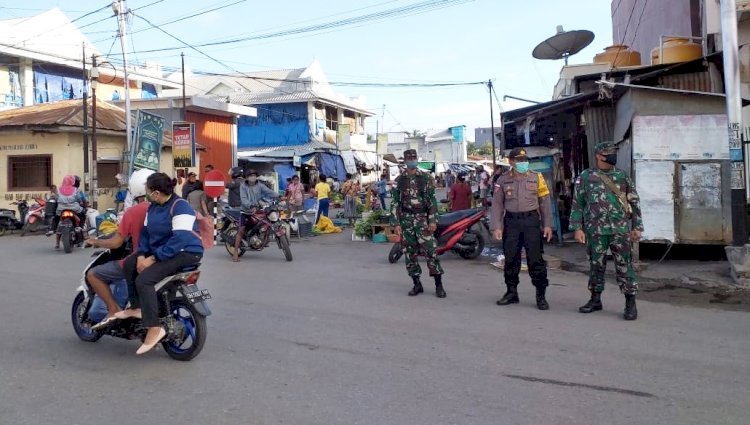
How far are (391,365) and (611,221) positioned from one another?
9.50 feet

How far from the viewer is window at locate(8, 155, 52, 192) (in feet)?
69.4

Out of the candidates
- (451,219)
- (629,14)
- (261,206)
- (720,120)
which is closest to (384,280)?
(451,219)

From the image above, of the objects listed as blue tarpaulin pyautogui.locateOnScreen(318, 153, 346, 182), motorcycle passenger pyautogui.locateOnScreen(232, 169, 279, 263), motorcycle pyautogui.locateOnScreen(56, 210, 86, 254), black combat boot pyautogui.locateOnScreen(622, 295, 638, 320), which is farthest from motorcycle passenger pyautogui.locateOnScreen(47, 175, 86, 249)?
blue tarpaulin pyautogui.locateOnScreen(318, 153, 346, 182)

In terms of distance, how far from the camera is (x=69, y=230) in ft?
42.4

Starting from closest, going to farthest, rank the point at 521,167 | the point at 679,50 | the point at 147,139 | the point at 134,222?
the point at 134,222 → the point at 521,167 → the point at 679,50 → the point at 147,139

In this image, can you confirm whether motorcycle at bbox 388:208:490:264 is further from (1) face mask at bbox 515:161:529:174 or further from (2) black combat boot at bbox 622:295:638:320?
(2) black combat boot at bbox 622:295:638:320

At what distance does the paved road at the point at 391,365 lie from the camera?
4078 mm

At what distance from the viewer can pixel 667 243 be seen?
9.97 metres

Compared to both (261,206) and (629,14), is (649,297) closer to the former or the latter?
(261,206)

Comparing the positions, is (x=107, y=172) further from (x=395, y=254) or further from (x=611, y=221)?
(x=611, y=221)

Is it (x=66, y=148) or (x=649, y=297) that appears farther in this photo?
(x=66, y=148)

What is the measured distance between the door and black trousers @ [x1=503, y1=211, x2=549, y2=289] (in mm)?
3920

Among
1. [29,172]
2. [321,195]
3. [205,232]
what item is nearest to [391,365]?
[205,232]

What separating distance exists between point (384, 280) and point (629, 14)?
47.8ft
